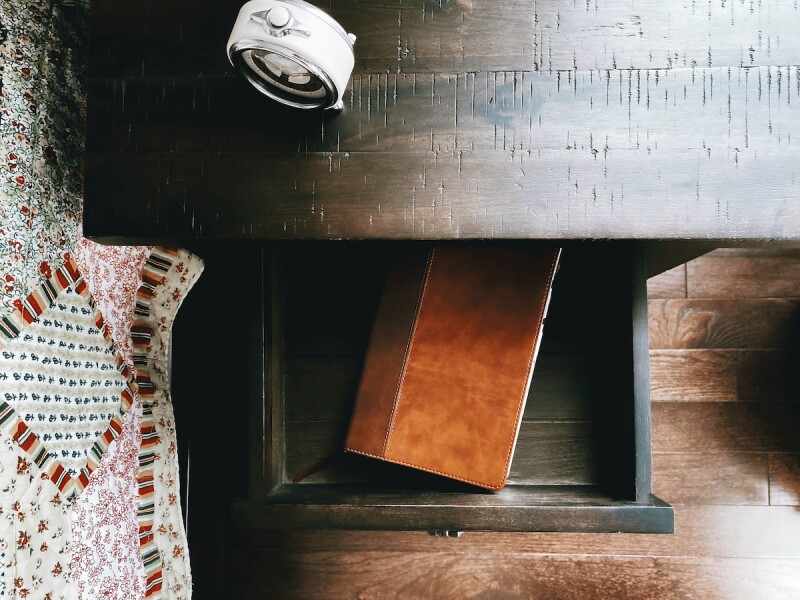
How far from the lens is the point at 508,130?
0.69m

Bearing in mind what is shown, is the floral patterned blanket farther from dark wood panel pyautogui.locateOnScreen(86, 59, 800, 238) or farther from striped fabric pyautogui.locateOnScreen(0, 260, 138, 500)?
dark wood panel pyautogui.locateOnScreen(86, 59, 800, 238)

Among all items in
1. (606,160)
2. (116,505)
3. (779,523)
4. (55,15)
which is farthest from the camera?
(779,523)

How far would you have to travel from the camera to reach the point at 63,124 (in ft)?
2.65

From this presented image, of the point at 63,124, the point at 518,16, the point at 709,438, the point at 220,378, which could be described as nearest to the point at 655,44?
the point at 518,16

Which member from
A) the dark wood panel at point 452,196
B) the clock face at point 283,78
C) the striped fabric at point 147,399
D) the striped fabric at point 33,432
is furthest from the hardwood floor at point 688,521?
the clock face at point 283,78

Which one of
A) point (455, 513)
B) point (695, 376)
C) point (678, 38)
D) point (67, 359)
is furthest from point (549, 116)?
point (695, 376)

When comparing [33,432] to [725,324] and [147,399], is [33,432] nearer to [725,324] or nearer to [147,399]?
[147,399]

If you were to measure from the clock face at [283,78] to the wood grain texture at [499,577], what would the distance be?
105cm

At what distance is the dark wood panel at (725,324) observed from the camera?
129 cm

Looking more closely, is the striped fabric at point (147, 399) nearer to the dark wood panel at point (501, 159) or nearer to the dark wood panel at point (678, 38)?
the dark wood panel at point (501, 159)

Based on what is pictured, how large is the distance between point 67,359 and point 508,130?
27.8 inches

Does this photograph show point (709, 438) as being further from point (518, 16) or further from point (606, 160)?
point (518, 16)

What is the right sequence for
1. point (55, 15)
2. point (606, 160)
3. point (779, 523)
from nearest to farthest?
point (606, 160) → point (55, 15) → point (779, 523)

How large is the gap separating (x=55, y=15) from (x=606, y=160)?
79 centimetres
